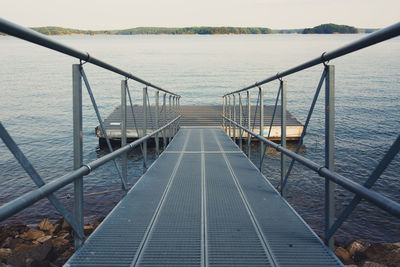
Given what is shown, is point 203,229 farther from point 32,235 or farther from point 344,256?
point 32,235

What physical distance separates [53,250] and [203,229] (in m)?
3.81

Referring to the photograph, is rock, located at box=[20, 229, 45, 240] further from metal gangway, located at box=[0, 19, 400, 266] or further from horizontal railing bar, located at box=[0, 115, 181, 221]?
horizontal railing bar, located at box=[0, 115, 181, 221]

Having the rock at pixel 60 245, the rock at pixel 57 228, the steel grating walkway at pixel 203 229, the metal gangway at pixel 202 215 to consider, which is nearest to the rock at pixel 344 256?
the steel grating walkway at pixel 203 229

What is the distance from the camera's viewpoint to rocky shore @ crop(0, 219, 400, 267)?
495 cm

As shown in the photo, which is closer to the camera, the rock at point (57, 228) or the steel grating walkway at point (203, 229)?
the steel grating walkway at point (203, 229)

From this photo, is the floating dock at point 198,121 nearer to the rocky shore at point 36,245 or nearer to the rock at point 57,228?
the rock at point 57,228

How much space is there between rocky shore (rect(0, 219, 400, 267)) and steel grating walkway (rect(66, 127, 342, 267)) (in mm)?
2241

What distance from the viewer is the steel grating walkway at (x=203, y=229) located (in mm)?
2166

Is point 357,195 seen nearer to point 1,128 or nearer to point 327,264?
point 327,264

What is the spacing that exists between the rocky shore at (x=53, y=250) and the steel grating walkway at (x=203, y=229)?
2.24 m

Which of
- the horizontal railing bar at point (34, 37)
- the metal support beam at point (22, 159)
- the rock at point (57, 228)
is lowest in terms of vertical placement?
the rock at point (57, 228)

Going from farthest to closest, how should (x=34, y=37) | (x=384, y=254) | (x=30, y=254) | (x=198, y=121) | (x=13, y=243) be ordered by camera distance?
(x=198, y=121) → (x=13, y=243) → (x=384, y=254) → (x=30, y=254) → (x=34, y=37)

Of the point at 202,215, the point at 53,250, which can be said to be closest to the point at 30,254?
the point at 53,250

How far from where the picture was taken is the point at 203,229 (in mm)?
2648
